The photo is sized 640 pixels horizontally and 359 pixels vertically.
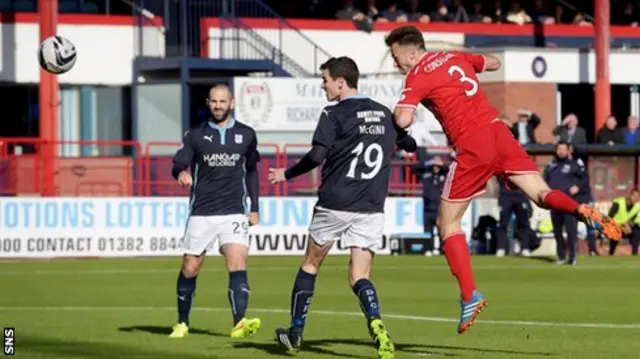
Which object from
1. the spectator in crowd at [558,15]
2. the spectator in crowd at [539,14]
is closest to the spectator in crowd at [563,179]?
the spectator in crowd at [539,14]

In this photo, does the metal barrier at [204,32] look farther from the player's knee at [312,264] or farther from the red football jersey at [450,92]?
the red football jersey at [450,92]

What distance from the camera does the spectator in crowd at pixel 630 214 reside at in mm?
31312

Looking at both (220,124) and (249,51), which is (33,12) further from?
(220,124)

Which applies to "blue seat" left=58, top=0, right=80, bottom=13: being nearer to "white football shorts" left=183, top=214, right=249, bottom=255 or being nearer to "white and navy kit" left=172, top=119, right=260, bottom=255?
"white and navy kit" left=172, top=119, right=260, bottom=255

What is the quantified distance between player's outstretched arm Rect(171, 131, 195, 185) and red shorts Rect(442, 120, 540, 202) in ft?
9.77

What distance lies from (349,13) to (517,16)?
4920 millimetres

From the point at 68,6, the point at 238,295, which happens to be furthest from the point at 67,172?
the point at 238,295

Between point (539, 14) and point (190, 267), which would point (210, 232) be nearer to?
point (190, 267)

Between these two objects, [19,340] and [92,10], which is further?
[92,10]

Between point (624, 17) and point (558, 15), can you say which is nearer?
point (558, 15)

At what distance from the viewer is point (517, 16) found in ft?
149

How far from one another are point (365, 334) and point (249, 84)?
23958 millimetres

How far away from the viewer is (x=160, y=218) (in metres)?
31.5

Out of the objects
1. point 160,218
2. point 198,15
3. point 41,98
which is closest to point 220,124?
point 160,218
